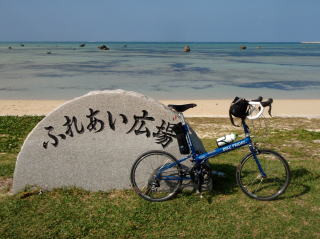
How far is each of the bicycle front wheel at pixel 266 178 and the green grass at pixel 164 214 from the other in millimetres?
151

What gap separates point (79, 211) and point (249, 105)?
2.92 m

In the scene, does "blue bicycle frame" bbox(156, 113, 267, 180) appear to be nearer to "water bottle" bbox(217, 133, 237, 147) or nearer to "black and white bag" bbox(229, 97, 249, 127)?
"water bottle" bbox(217, 133, 237, 147)

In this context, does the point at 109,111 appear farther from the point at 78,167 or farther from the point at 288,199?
the point at 288,199

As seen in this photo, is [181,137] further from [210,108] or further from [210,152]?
[210,108]

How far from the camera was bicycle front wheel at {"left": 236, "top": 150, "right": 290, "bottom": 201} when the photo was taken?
18.1ft

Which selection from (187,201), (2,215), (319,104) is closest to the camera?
(2,215)

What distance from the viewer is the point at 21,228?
4910 mm

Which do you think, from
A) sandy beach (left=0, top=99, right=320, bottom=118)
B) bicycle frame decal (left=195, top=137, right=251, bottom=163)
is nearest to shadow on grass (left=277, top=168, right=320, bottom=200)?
bicycle frame decal (left=195, top=137, right=251, bottom=163)

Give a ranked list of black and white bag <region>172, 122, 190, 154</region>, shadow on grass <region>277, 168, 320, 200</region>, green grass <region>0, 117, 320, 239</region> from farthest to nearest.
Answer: shadow on grass <region>277, 168, 320, 200</region> → black and white bag <region>172, 122, 190, 154</region> → green grass <region>0, 117, 320, 239</region>

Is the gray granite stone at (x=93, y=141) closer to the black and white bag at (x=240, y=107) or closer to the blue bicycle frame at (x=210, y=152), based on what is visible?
the blue bicycle frame at (x=210, y=152)

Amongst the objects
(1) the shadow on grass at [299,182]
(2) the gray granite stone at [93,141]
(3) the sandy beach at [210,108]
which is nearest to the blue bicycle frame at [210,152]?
(2) the gray granite stone at [93,141]

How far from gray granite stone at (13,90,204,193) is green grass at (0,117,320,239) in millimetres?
259

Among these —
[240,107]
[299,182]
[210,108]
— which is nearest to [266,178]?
[299,182]

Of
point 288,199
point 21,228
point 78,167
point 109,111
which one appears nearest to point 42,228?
point 21,228
